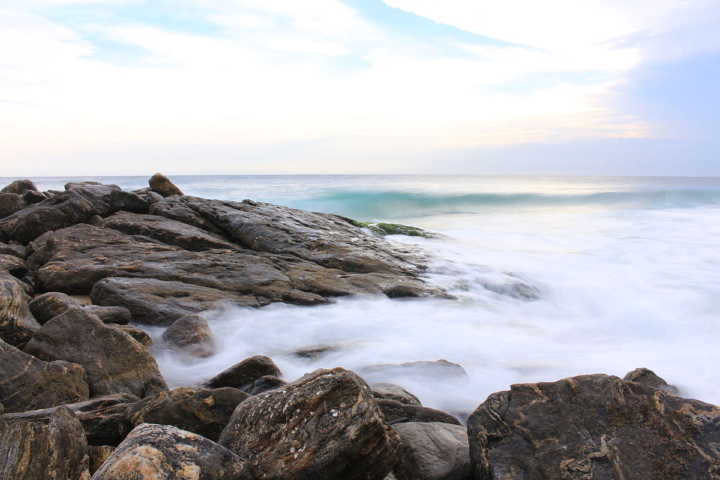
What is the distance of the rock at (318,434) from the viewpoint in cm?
269

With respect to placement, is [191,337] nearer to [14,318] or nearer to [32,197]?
[14,318]

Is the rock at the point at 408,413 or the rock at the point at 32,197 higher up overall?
the rock at the point at 32,197

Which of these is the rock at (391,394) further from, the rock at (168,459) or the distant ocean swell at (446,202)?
the distant ocean swell at (446,202)

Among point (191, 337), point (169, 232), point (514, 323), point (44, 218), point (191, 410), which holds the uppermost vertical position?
point (44, 218)

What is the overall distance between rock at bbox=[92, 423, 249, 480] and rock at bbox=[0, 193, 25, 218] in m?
9.57

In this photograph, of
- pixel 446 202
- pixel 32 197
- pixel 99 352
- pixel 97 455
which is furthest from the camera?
pixel 446 202

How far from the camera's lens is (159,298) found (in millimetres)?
6734

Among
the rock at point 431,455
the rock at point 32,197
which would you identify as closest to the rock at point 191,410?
the rock at point 431,455

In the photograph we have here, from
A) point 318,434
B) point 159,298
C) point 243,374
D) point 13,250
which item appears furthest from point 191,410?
point 13,250

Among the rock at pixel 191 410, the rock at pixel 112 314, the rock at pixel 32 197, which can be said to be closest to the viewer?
the rock at pixel 191 410

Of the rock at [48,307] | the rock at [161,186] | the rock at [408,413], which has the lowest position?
the rock at [408,413]

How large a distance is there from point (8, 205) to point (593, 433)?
36.6ft

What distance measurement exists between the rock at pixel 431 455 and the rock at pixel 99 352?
2.27m

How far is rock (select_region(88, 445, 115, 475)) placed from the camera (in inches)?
116
